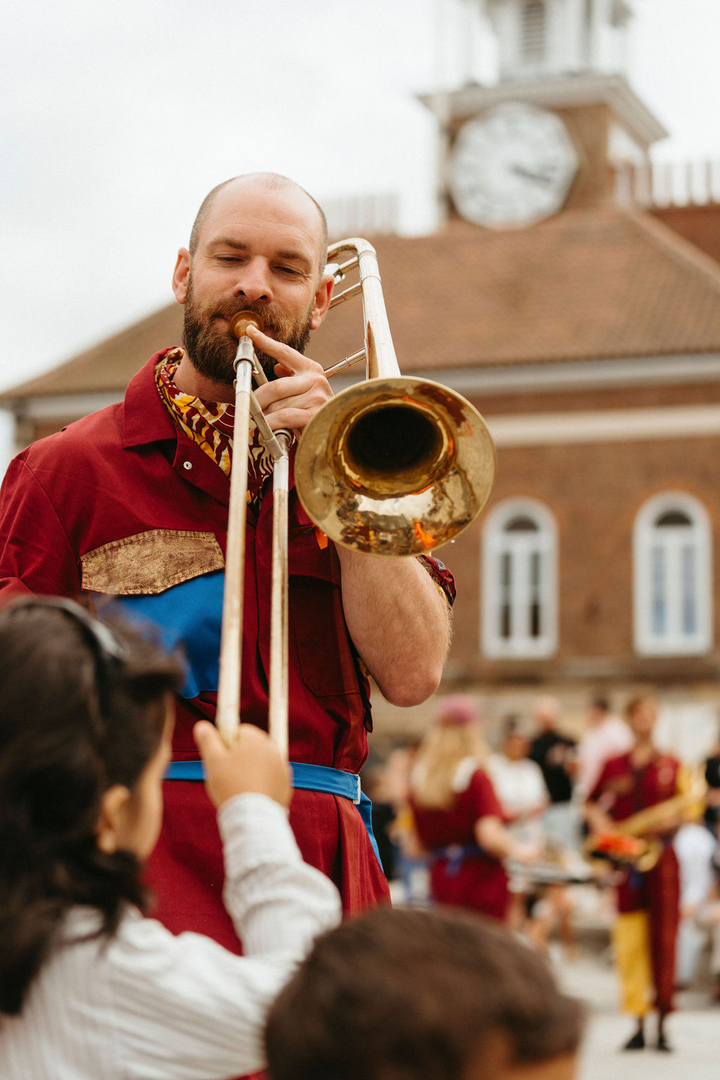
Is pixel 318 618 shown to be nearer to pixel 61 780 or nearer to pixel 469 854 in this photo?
pixel 61 780

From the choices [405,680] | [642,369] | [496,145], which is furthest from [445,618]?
[496,145]

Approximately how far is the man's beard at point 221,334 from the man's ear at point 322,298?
0.18 metres

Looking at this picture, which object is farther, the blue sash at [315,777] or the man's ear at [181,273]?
the man's ear at [181,273]

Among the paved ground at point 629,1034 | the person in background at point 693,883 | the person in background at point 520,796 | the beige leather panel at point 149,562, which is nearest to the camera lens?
the beige leather panel at point 149,562

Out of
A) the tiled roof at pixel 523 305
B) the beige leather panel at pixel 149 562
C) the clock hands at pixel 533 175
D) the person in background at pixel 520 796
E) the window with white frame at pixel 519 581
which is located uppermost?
the clock hands at pixel 533 175

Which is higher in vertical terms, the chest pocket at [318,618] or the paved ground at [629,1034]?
the chest pocket at [318,618]

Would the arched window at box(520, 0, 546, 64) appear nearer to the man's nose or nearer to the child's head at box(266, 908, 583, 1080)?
the man's nose

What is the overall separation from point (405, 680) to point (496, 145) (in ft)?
103

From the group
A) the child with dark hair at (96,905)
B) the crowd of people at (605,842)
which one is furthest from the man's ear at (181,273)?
the crowd of people at (605,842)

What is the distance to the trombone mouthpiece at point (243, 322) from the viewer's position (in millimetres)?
2924

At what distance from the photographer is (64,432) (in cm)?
304

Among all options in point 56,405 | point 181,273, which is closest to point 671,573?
point 56,405

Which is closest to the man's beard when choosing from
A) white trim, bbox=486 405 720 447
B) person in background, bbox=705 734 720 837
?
person in background, bbox=705 734 720 837

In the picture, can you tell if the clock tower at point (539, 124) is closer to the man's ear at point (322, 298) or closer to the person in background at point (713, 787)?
the person in background at point (713, 787)
